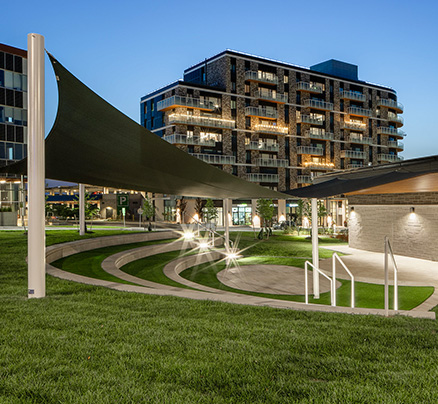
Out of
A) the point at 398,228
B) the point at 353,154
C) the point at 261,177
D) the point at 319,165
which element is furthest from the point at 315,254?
the point at 353,154

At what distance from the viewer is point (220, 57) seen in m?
54.5

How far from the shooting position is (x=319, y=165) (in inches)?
2424

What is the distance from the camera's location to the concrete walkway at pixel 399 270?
444 inches

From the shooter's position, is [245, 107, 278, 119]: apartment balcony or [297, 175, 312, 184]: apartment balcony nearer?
[245, 107, 278, 119]: apartment balcony

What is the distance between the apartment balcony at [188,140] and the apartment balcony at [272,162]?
7878mm

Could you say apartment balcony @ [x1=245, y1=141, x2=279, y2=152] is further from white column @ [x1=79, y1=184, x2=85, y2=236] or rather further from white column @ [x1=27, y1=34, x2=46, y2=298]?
white column @ [x1=27, y1=34, x2=46, y2=298]

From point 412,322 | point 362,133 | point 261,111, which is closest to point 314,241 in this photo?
point 412,322

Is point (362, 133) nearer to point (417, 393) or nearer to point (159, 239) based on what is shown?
point (159, 239)

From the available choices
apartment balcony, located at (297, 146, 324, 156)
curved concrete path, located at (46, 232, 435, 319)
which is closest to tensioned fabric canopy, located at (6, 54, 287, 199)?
curved concrete path, located at (46, 232, 435, 319)

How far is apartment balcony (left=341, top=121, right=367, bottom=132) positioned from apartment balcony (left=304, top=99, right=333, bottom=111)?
454 cm

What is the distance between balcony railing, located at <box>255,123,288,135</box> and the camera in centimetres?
5594

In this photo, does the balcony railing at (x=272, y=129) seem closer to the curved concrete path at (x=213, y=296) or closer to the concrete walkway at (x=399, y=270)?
the concrete walkway at (x=399, y=270)

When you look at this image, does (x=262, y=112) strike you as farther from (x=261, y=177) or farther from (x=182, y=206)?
(x=182, y=206)

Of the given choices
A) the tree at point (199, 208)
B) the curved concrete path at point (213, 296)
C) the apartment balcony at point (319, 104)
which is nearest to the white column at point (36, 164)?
the curved concrete path at point (213, 296)
